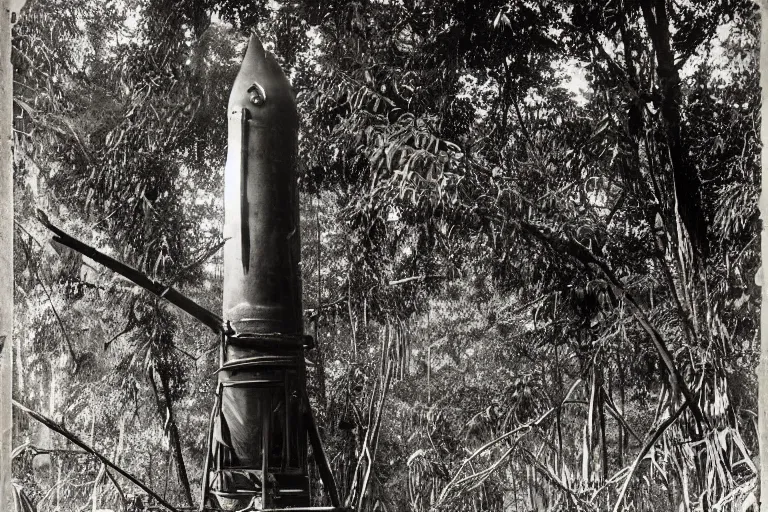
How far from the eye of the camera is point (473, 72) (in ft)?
14.1

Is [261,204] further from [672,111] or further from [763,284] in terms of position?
[763,284]

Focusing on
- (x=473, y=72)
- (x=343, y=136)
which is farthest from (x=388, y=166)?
(x=473, y=72)

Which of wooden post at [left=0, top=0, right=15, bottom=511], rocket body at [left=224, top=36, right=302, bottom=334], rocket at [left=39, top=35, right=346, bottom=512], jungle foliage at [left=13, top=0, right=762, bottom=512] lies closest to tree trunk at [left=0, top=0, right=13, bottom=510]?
wooden post at [left=0, top=0, right=15, bottom=511]

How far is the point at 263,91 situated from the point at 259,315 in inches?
39.0

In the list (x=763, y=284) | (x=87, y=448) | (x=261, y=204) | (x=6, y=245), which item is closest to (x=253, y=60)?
(x=261, y=204)

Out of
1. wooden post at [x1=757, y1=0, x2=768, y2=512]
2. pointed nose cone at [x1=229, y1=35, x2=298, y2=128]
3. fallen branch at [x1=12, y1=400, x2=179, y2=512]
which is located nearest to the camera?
wooden post at [x1=757, y1=0, x2=768, y2=512]

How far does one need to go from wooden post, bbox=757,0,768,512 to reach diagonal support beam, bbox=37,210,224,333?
2.20 m

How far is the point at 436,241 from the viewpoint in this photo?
4164 millimetres

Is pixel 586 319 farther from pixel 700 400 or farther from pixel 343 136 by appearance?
pixel 343 136

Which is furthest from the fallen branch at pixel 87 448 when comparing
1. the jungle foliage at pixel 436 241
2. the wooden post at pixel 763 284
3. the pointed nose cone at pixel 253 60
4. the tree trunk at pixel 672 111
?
the tree trunk at pixel 672 111

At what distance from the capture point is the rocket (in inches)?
154

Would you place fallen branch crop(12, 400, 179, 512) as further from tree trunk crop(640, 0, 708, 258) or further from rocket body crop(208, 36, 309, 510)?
tree trunk crop(640, 0, 708, 258)

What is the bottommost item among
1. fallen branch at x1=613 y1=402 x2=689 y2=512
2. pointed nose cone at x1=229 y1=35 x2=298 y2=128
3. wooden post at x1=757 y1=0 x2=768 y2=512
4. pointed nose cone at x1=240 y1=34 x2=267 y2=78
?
fallen branch at x1=613 y1=402 x2=689 y2=512

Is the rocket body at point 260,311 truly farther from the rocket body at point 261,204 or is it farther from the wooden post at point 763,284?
the wooden post at point 763,284
